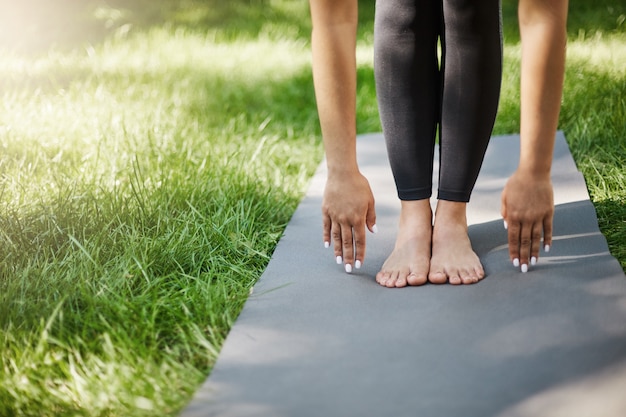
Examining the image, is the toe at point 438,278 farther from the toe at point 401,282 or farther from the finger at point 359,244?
the finger at point 359,244

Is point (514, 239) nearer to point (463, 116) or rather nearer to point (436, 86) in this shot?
point (463, 116)

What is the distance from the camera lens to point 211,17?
639cm

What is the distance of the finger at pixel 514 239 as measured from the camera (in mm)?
1540

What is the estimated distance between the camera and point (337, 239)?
5.38 feet

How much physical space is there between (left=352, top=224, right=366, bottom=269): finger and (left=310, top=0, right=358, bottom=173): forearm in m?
0.14

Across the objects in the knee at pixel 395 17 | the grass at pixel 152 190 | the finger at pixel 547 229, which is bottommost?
the grass at pixel 152 190

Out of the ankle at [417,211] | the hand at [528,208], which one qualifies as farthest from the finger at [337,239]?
the hand at [528,208]

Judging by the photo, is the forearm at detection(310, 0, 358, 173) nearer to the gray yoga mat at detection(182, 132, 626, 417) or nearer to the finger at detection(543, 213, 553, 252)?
the gray yoga mat at detection(182, 132, 626, 417)

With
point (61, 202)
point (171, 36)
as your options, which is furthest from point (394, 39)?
point (171, 36)

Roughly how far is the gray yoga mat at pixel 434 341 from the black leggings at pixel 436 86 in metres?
→ 0.24

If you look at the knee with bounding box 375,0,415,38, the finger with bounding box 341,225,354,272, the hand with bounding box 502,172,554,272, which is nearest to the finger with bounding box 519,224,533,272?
the hand with bounding box 502,172,554,272

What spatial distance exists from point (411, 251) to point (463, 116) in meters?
0.34

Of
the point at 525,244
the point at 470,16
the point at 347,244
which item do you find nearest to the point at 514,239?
the point at 525,244

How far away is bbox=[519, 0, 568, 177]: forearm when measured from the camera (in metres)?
1.47
